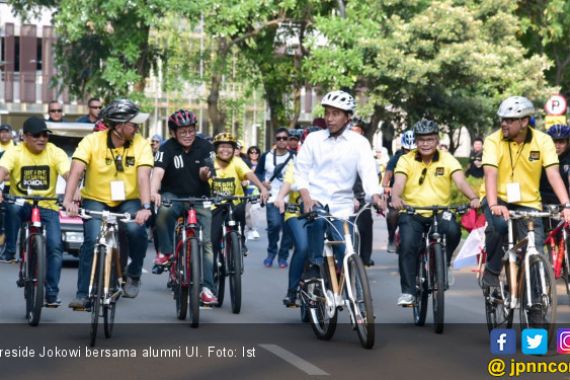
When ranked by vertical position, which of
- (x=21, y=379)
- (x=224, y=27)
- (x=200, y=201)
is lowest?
(x=21, y=379)

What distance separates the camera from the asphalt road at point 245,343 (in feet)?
32.1

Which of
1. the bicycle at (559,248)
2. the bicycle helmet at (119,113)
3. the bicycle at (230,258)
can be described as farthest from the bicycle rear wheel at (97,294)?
the bicycle at (559,248)

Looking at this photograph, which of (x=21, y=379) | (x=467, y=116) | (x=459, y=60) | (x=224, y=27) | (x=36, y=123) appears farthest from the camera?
(x=467, y=116)

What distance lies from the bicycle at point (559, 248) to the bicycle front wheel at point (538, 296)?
351 centimetres

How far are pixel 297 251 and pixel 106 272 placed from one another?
1845 millimetres

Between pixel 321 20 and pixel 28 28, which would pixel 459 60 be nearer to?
pixel 321 20

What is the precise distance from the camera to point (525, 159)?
11422mm

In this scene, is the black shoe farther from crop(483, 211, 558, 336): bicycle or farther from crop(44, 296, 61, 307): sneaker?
crop(44, 296, 61, 307): sneaker

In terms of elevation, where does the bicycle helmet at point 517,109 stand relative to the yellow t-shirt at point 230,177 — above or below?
above

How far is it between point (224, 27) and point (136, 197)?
2827cm

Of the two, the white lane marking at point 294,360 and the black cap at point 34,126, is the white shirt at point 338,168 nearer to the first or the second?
the white lane marking at point 294,360

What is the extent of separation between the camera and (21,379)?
9344 millimetres

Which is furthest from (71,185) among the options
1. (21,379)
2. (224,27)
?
(224,27)

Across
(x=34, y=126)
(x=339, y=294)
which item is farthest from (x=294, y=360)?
(x=34, y=126)
